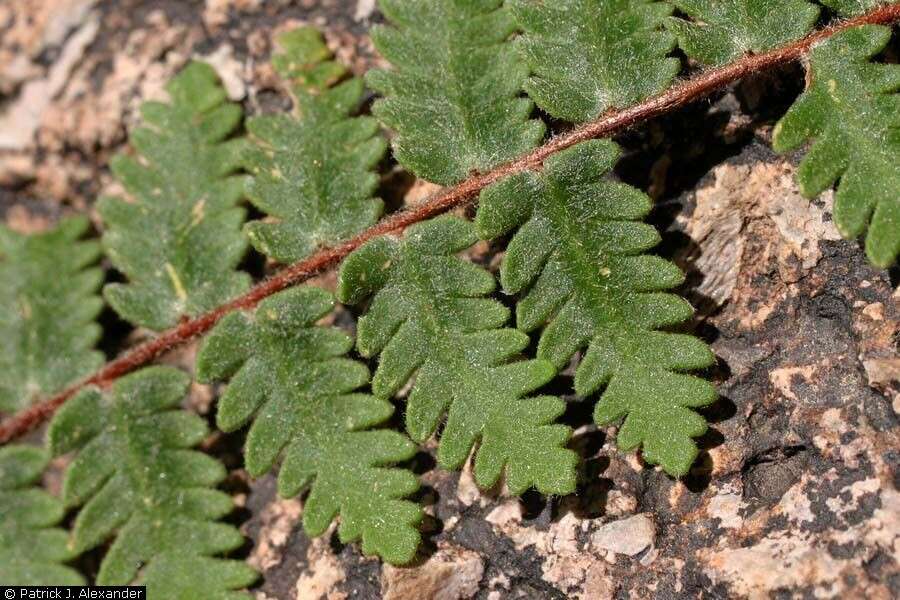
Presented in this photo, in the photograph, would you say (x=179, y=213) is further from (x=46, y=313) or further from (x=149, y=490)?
(x=149, y=490)

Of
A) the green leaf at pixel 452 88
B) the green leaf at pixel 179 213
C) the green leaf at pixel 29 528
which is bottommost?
the green leaf at pixel 29 528

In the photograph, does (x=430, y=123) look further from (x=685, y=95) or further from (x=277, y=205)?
(x=685, y=95)

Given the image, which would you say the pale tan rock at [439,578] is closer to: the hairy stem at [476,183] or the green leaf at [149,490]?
the green leaf at [149,490]

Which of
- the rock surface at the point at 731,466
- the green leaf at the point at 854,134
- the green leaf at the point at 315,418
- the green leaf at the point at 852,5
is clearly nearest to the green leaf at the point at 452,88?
the rock surface at the point at 731,466

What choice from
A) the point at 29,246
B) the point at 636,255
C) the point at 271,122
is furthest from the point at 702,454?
the point at 29,246

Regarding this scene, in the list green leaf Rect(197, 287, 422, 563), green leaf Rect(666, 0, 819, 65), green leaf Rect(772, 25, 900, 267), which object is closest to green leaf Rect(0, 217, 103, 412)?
green leaf Rect(197, 287, 422, 563)

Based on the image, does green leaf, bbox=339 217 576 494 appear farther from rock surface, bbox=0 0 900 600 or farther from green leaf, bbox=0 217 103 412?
green leaf, bbox=0 217 103 412

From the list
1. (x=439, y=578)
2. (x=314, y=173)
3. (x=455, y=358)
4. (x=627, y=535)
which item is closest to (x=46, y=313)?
(x=314, y=173)
